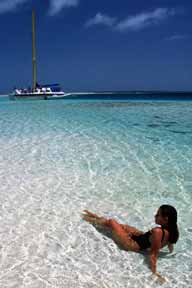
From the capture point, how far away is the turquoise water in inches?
120

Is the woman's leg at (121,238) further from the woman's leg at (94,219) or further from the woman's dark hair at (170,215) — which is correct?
the woman's dark hair at (170,215)

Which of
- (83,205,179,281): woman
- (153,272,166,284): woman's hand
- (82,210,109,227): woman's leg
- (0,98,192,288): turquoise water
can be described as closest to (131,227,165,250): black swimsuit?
(83,205,179,281): woman

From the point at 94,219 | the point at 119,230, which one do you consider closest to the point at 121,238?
the point at 119,230

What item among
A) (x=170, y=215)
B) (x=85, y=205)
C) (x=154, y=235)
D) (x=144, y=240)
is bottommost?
(x=85, y=205)

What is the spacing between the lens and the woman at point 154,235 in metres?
3.26

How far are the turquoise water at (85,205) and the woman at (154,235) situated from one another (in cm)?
10

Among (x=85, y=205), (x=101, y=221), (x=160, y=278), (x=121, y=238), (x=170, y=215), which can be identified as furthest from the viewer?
(x=85, y=205)

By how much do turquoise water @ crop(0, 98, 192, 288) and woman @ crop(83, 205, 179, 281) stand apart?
0.10 m

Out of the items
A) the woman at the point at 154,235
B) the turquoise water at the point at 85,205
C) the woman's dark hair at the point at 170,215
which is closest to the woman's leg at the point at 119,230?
the woman at the point at 154,235

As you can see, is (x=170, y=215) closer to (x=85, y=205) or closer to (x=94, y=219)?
(x=94, y=219)

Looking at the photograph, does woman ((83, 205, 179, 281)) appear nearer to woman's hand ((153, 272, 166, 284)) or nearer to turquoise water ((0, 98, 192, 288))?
woman's hand ((153, 272, 166, 284))

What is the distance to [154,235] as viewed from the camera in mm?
3264

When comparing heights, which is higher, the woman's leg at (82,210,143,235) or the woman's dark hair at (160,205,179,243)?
the woman's dark hair at (160,205,179,243)

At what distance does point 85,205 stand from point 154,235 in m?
1.59
